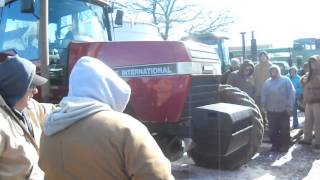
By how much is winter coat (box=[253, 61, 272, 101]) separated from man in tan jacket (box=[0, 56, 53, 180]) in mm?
6653

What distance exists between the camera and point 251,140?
19.3 ft

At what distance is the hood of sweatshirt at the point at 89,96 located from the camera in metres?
1.85

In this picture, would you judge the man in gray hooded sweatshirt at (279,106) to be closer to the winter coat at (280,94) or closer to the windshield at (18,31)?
the winter coat at (280,94)

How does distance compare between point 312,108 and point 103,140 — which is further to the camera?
point 312,108

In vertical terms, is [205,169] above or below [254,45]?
below

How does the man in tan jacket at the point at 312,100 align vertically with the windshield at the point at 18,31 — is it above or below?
below

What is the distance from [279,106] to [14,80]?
6.09 m

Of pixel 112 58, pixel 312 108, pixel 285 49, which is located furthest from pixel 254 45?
pixel 112 58

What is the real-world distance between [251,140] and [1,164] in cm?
417

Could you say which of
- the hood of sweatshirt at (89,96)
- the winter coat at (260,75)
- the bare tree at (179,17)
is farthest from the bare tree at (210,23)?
the hood of sweatshirt at (89,96)

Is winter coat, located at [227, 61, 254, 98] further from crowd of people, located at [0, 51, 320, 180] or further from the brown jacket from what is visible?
the brown jacket

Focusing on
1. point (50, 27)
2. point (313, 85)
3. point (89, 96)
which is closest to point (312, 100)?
point (313, 85)

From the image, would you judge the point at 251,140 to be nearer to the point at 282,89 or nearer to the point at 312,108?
the point at 282,89

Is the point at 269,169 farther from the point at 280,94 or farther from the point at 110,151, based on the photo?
the point at 110,151
